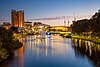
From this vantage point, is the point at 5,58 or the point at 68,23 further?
the point at 68,23

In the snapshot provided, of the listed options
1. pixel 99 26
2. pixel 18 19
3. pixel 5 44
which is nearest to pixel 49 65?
pixel 5 44

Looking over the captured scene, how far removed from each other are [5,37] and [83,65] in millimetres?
12646

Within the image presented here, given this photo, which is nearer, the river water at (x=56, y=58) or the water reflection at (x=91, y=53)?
the river water at (x=56, y=58)

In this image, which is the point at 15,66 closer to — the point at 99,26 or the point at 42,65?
the point at 42,65

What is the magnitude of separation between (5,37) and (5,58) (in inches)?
265

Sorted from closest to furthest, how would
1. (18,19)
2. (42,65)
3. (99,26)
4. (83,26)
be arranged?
(42,65) < (99,26) < (83,26) < (18,19)

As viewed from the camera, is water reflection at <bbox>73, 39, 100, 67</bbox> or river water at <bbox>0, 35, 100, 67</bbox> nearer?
river water at <bbox>0, 35, 100, 67</bbox>

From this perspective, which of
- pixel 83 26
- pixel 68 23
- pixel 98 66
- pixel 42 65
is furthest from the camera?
pixel 68 23

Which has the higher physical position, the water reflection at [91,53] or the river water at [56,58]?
the water reflection at [91,53]

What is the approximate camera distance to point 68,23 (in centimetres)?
13562

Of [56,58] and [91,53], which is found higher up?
[91,53]

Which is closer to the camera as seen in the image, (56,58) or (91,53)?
(56,58)

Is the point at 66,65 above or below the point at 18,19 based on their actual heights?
below

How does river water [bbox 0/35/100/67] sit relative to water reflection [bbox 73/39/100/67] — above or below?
below
